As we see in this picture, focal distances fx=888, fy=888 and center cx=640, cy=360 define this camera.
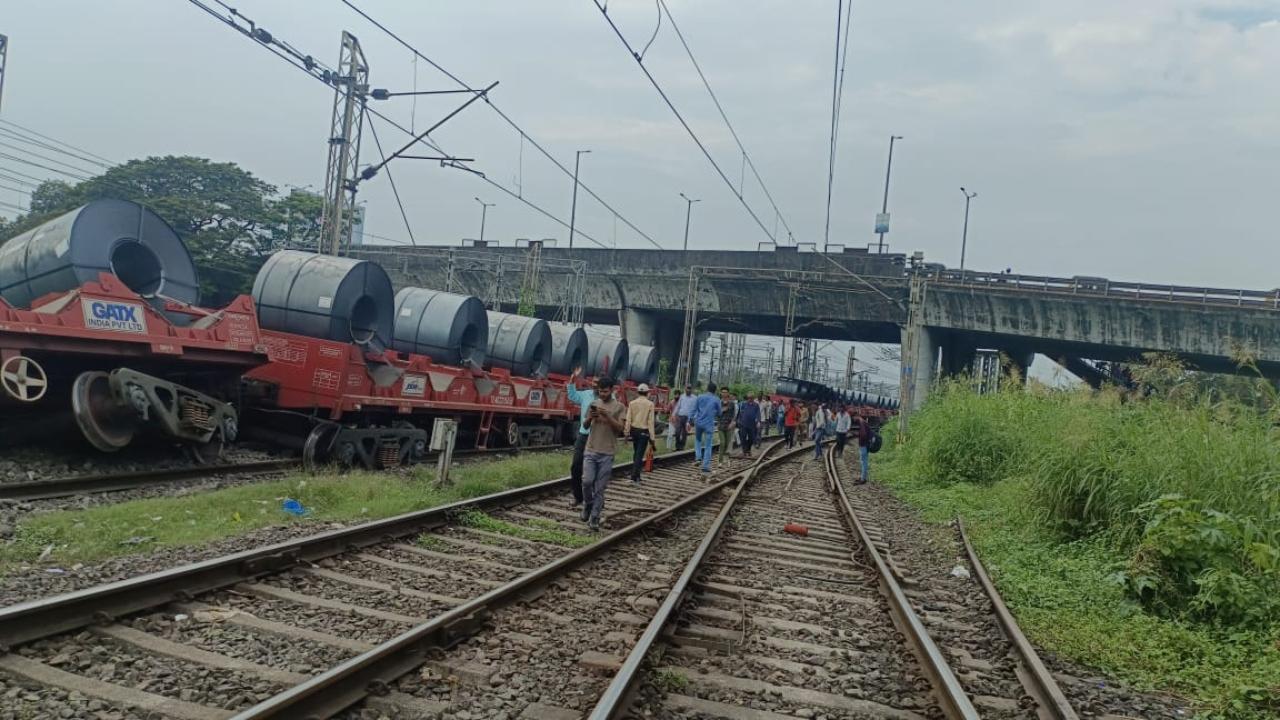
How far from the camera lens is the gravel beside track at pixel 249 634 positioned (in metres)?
3.66

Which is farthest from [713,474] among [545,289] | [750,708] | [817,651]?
[545,289]

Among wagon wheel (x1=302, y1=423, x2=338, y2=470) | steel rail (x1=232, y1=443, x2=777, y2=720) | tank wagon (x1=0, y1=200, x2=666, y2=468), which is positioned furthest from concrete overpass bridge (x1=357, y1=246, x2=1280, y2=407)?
steel rail (x1=232, y1=443, x2=777, y2=720)

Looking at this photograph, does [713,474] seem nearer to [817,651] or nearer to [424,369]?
[424,369]

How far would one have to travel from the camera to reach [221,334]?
10773mm

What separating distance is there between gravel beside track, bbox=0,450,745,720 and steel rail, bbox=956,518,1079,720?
2785mm

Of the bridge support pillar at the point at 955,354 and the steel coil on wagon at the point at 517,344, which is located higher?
the bridge support pillar at the point at 955,354

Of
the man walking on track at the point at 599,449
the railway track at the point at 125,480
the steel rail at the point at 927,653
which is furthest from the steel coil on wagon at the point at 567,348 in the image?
the steel rail at the point at 927,653

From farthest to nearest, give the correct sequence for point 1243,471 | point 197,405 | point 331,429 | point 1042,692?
1. point 331,429
2. point 197,405
3. point 1243,471
4. point 1042,692

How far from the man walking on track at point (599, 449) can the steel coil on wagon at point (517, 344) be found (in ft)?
35.2

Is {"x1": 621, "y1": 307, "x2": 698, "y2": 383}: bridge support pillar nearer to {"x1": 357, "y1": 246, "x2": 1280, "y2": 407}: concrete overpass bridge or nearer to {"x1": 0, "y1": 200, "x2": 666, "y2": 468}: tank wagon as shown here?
{"x1": 357, "y1": 246, "x2": 1280, "y2": 407}: concrete overpass bridge

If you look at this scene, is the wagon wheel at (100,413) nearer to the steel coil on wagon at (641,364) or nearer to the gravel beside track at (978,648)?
the gravel beside track at (978,648)

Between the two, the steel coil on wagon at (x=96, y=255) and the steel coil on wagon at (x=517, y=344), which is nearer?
the steel coil on wagon at (x=96, y=255)

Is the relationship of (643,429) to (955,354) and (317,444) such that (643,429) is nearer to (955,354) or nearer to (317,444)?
(317,444)

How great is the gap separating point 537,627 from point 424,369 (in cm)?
908
